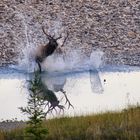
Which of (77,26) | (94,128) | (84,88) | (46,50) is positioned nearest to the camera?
(94,128)

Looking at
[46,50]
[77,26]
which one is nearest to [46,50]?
[46,50]

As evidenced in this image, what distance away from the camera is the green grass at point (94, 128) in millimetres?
11943

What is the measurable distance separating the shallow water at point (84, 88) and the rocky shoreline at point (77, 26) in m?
1.09

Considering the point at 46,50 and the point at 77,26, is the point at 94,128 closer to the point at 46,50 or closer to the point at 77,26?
the point at 46,50

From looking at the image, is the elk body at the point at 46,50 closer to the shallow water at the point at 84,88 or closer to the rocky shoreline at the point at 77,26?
the rocky shoreline at the point at 77,26

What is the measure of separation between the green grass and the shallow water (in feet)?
5.88

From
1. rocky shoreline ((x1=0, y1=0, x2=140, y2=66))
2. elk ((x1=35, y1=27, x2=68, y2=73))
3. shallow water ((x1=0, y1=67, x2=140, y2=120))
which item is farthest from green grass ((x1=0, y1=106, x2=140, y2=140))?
rocky shoreline ((x1=0, y1=0, x2=140, y2=66))

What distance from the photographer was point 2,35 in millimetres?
21422

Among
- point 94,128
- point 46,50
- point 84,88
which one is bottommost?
point 94,128

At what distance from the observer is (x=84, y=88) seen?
57.7 feet

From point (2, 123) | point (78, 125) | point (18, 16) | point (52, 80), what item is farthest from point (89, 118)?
point (18, 16)

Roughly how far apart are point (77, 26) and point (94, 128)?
10044 mm

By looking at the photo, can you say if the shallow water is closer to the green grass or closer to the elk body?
the elk body

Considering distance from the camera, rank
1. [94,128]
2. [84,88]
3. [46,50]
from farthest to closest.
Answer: [46,50] < [84,88] < [94,128]
